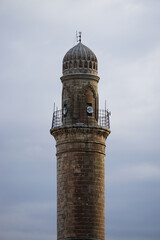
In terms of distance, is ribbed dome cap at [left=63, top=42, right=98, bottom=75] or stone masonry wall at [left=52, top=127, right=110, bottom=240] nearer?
stone masonry wall at [left=52, top=127, right=110, bottom=240]

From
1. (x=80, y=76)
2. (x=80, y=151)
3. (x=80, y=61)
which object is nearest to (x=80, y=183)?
→ (x=80, y=151)

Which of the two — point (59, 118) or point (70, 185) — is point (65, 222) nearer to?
point (70, 185)

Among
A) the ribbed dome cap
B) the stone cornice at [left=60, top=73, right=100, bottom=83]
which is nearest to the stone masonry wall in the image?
the stone cornice at [left=60, top=73, right=100, bottom=83]

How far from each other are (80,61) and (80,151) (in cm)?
825

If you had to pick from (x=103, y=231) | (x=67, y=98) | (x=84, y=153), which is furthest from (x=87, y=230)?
(x=67, y=98)

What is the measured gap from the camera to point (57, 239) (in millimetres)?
69062

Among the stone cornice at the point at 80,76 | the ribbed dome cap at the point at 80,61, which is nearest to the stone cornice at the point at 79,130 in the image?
the stone cornice at the point at 80,76

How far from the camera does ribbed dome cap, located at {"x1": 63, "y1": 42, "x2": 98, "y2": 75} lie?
233 feet

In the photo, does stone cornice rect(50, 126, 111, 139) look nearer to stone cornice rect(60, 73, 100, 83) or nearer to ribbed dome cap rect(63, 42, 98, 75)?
stone cornice rect(60, 73, 100, 83)

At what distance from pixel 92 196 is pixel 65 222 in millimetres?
3238

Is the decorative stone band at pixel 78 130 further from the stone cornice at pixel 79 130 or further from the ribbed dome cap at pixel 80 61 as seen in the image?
the ribbed dome cap at pixel 80 61

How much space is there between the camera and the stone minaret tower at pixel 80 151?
67938 mm

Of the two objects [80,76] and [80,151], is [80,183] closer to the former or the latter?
[80,151]

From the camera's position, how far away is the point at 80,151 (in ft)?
227
